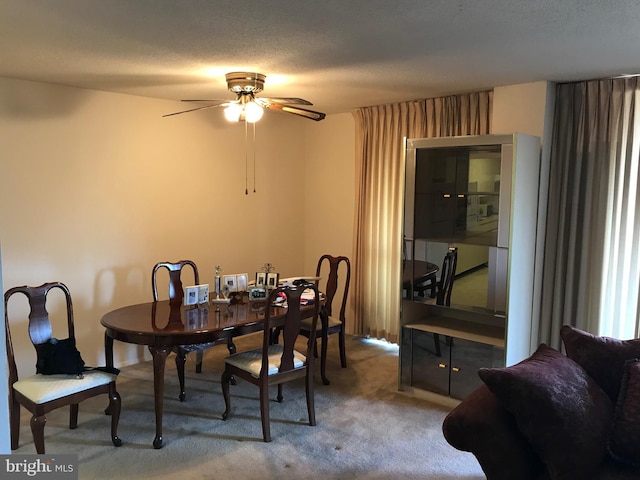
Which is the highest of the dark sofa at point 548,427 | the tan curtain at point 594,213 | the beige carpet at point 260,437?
the tan curtain at point 594,213

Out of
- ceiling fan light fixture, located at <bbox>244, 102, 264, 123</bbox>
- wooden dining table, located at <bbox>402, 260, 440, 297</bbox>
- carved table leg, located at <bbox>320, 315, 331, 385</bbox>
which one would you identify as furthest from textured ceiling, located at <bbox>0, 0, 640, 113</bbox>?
carved table leg, located at <bbox>320, 315, 331, 385</bbox>

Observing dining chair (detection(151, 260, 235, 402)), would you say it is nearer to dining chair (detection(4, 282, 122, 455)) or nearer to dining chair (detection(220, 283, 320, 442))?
dining chair (detection(220, 283, 320, 442))

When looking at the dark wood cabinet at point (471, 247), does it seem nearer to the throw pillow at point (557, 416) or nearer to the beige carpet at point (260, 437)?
the beige carpet at point (260, 437)

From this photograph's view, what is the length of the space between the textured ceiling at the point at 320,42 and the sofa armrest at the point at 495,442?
1.69 meters

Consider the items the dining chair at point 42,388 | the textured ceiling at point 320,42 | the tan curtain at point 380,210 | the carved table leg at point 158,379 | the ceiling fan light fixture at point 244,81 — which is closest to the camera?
the textured ceiling at point 320,42

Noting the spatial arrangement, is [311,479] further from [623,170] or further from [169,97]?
[169,97]

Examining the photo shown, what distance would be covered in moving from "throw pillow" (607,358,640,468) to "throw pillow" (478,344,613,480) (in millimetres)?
38

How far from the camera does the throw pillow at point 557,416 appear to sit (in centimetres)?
196

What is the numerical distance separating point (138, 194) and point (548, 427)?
3.66 meters

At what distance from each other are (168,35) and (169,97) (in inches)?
76.7

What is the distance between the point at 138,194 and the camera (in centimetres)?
442

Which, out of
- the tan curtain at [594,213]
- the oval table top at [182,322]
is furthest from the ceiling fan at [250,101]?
the tan curtain at [594,213]

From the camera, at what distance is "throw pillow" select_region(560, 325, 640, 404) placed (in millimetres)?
2309

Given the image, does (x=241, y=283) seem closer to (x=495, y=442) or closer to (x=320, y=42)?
(x=320, y=42)
